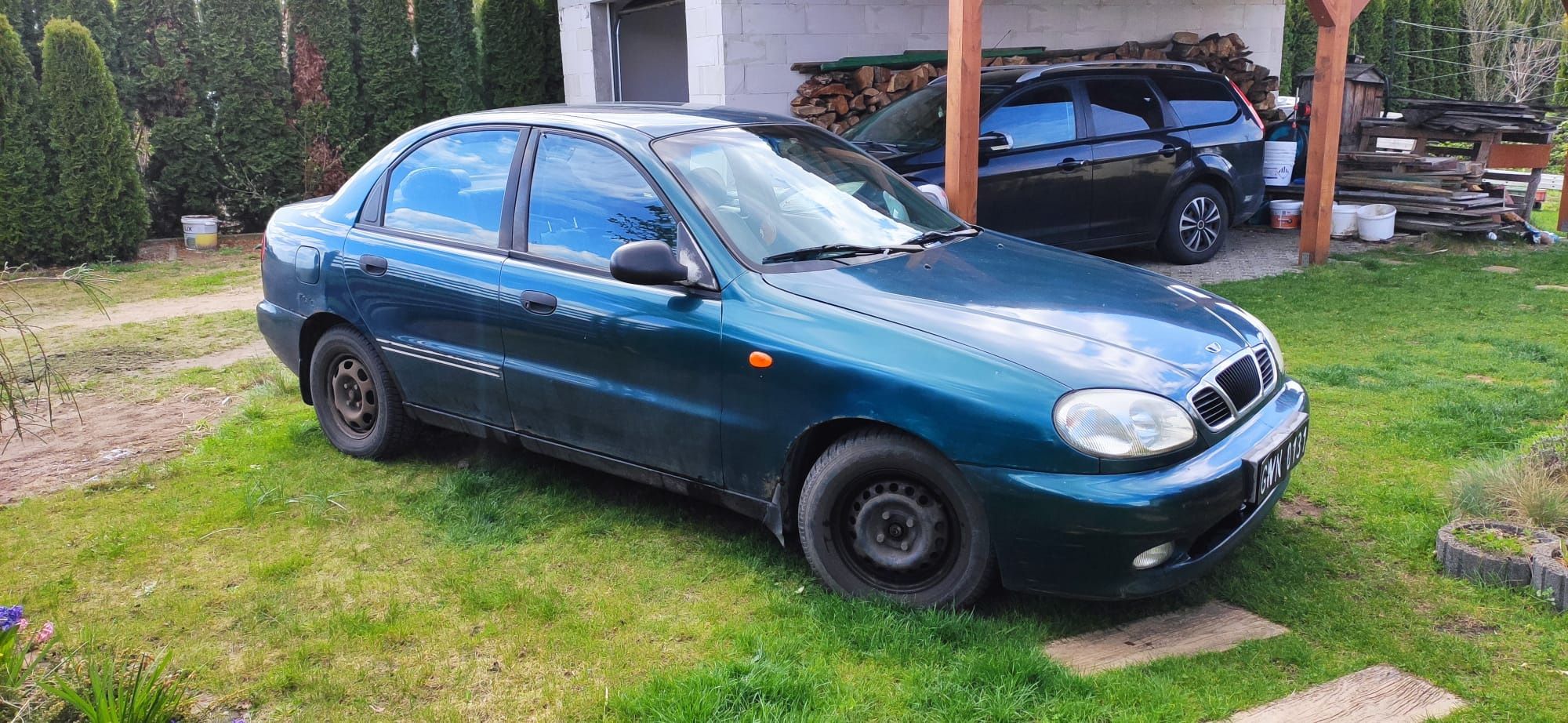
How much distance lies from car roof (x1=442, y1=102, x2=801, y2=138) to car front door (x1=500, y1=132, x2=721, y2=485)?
0.12 m

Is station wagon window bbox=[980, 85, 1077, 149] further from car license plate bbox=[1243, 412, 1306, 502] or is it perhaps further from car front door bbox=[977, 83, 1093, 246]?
car license plate bbox=[1243, 412, 1306, 502]

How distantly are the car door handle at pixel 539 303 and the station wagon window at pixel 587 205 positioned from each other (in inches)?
6.1

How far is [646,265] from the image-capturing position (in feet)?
11.8

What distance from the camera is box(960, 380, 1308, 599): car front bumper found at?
3057 millimetres

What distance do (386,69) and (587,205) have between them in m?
10.6

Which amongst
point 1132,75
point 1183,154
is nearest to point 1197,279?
point 1183,154

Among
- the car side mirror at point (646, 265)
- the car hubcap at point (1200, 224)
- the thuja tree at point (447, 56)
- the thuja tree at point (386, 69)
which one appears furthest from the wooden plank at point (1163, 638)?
the thuja tree at point (447, 56)

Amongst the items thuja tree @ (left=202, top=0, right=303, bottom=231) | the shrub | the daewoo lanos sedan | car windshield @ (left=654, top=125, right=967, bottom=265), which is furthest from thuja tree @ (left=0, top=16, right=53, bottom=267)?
car windshield @ (left=654, top=125, right=967, bottom=265)

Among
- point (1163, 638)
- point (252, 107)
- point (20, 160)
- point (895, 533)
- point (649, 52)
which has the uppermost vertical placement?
point (649, 52)

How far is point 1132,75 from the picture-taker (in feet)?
31.0

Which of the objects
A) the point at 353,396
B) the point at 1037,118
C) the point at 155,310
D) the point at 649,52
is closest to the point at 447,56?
the point at 649,52

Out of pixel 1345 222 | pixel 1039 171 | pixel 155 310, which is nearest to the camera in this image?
pixel 1039 171

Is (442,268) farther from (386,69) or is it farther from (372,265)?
(386,69)

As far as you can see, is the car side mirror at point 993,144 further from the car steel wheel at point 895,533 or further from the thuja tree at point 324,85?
the thuja tree at point 324,85
